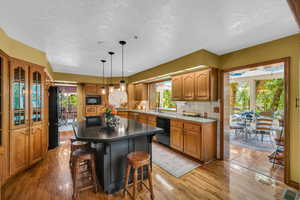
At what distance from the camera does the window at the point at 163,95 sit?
4.93 metres

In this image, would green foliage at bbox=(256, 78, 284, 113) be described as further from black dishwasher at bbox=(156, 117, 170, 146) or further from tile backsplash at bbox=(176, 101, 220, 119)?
black dishwasher at bbox=(156, 117, 170, 146)

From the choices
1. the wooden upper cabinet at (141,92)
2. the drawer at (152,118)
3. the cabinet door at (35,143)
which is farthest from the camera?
the wooden upper cabinet at (141,92)

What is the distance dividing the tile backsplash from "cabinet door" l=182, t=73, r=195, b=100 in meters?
0.35

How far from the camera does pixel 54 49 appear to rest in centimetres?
280

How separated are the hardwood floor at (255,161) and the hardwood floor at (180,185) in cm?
21

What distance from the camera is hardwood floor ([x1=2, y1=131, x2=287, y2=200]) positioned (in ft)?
6.20

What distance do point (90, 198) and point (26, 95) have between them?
93.0 inches

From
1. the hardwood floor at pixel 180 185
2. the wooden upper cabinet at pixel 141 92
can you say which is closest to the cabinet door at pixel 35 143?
the hardwood floor at pixel 180 185

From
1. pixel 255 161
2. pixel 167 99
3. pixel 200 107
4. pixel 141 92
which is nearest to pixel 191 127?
pixel 200 107

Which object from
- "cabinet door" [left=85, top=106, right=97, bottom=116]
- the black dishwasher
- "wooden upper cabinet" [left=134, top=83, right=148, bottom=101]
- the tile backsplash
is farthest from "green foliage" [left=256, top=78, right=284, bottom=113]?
"cabinet door" [left=85, top=106, right=97, bottom=116]

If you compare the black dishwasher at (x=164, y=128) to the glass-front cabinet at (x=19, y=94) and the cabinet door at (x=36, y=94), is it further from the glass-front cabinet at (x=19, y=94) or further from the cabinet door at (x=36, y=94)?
the glass-front cabinet at (x=19, y=94)

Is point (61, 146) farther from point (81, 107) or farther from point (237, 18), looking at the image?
point (237, 18)

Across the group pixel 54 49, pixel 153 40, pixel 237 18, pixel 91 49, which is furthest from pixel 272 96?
pixel 54 49

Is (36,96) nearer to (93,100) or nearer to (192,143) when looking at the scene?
(93,100)
